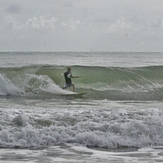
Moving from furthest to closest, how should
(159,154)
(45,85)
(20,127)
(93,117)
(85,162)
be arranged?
(45,85), (93,117), (20,127), (159,154), (85,162)

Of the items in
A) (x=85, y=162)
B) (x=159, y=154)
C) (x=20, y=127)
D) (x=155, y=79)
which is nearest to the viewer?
(x=85, y=162)

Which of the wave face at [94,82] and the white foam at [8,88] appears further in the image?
the wave face at [94,82]

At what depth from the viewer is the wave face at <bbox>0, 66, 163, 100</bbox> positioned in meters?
21.4

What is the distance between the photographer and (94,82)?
2708 centimetres

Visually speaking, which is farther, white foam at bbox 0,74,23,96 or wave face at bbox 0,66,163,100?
wave face at bbox 0,66,163,100

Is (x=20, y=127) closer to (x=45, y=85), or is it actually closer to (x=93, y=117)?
(x=93, y=117)

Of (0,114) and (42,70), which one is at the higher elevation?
(42,70)

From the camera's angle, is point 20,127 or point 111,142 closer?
point 111,142

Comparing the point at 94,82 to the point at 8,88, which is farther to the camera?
the point at 94,82

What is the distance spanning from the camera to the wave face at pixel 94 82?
21375 mm

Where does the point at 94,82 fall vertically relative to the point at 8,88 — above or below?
above

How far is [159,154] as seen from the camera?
803 cm

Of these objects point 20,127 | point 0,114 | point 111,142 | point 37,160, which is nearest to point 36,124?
point 20,127

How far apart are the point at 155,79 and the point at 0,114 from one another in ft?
60.1
